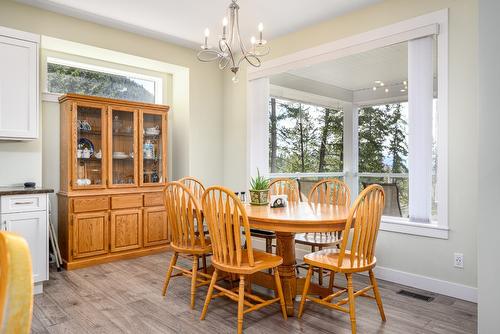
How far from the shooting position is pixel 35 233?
10.5 feet

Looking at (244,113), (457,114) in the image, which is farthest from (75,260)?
(457,114)

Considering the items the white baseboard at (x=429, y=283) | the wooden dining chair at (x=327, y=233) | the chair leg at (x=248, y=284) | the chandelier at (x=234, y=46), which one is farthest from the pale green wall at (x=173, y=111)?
the white baseboard at (x=429, y=283)

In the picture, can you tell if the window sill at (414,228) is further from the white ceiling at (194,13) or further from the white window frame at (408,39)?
the white ceiling at (194,13)

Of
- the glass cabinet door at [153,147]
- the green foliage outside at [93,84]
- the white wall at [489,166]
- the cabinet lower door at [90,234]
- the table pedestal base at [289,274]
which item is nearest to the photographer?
the white wall at [489,166]

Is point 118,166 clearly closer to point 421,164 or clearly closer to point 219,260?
point 219,260

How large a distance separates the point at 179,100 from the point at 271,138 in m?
1.54

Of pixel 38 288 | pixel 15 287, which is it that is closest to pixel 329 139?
pixel 38 288

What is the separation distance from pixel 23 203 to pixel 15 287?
295 centimetres

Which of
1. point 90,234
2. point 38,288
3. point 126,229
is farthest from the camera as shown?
point 126,229

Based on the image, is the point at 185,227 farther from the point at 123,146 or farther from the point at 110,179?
the point at 123,146

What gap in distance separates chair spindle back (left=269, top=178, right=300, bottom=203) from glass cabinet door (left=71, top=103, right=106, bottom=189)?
2.05 m

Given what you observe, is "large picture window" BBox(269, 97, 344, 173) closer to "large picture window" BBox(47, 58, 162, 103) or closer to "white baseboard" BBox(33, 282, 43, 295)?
"large picture window" BBox(47, 58, 162, 103)

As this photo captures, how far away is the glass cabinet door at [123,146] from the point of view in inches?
169

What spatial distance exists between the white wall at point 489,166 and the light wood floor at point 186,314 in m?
0.64
